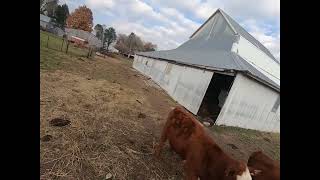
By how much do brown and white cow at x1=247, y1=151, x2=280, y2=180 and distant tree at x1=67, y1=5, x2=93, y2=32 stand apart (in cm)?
8688

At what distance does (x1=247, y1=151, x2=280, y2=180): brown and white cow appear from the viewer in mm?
4766

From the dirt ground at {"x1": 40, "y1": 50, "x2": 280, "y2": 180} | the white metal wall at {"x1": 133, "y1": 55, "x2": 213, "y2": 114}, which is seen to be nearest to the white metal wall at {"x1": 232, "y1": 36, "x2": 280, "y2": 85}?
the white metal wall at {"x1": 133, "y1": 55, "x2": 213, "y2": 114}

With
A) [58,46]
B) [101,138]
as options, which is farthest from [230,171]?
[58,46]

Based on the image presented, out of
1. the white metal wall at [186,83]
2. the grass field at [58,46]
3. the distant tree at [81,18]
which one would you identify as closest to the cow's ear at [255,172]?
the white metal wall at [186,83]

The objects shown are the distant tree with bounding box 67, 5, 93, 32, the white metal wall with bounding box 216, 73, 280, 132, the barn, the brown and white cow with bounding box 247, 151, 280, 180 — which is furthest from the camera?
the distant tree with bounding box 67, 5, 93, 32

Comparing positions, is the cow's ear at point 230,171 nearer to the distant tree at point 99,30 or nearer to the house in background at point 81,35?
the house in background at point 81,35

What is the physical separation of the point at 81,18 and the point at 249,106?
81.4 m

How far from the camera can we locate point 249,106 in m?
13.8

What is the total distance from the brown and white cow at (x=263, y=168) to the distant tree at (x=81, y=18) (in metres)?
86.9

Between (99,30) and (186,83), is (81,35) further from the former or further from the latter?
(186,83)

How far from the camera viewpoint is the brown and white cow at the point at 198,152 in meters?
4.26

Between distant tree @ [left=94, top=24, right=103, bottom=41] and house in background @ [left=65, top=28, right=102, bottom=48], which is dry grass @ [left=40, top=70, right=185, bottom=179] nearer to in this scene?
house in background @ [left=65, top=28, right=102, bottom=48]
